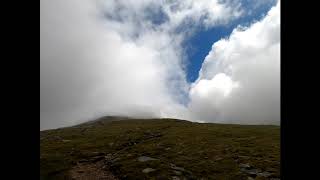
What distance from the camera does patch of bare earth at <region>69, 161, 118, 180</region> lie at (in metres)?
65.9

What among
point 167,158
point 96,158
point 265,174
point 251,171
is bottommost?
point 265,174

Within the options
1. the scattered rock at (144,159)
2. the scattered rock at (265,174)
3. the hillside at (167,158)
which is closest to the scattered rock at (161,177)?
the hillside at (167,158)

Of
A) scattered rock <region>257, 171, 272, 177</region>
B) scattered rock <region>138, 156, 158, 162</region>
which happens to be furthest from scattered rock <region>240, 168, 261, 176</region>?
scattered rock <region>138, 156, 158, 162</region>

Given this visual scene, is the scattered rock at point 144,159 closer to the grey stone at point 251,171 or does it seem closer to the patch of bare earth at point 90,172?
the patch of bare earth at point 90,172

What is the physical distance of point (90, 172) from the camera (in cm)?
7075

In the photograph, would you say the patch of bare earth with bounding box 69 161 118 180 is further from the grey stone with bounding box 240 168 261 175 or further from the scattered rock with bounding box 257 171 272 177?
the scattered rock with bounding box 257 171 272 177

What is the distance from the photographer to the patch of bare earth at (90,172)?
65938mm

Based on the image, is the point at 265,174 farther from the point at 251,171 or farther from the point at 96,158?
the point at 96,158

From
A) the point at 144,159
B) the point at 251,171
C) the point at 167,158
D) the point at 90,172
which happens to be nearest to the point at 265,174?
the point at 251,171

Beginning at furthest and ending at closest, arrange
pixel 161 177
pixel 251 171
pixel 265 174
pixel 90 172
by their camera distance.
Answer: pixel 90 172 < pixel 251 171 < pixel 265 174 < pixel 161 177
